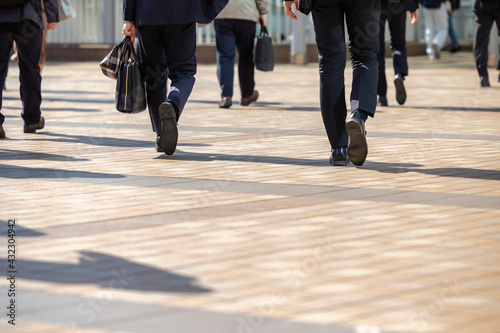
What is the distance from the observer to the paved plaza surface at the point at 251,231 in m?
3.30

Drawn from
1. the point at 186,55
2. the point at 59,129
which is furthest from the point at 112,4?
the point at 186,55

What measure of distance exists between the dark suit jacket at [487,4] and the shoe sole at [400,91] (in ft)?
9.36

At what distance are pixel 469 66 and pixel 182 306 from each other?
16411mm

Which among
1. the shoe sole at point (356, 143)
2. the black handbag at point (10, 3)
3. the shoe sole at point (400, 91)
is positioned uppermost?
the black handbag at point (10, 3)

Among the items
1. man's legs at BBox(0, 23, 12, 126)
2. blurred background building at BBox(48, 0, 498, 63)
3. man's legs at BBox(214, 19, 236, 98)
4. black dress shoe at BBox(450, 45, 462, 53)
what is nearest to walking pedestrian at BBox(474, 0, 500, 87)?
man's legs at BBox(214, 19, 236, 98)

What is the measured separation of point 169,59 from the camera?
24.0 ft

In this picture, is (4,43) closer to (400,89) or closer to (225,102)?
(225,102)

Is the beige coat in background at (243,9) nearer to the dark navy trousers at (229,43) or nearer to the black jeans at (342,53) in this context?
the dark navy trousers at (229,43)

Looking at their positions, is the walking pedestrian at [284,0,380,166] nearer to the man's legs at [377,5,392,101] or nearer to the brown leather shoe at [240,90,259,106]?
the man's legs at [377,5,392,101]

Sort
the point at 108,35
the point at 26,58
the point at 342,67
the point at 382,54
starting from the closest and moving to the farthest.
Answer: the point at 342,67, the point at 26,58, the point at 382,54, the point at 108,35

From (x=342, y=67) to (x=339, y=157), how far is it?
0.55 metres

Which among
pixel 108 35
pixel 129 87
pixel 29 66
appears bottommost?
pixel 108 35

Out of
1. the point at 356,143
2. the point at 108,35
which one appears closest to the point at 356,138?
the point at 356,143

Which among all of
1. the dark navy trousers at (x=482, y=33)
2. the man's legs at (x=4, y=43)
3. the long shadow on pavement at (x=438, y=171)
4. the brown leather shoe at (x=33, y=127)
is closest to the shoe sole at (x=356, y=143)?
the long shadow on pavement at (x=438, y=171)
